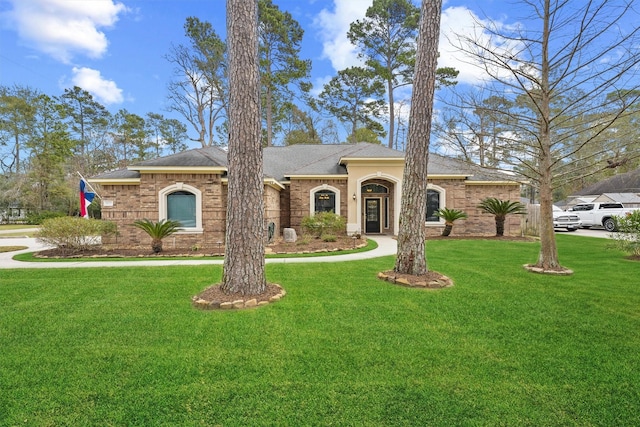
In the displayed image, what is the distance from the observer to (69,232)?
9.29 m

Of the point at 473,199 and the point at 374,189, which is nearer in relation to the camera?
the point at 473,199

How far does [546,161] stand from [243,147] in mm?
6785

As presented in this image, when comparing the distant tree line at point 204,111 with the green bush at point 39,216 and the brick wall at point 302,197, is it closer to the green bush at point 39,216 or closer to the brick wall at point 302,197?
the green bush at point 39,216

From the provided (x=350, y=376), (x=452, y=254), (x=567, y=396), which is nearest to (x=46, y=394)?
(x=350, y=376)

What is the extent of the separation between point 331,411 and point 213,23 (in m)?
26.2

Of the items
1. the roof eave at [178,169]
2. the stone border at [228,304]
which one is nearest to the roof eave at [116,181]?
the roof eave at [178,169]

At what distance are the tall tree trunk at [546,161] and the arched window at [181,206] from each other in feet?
35.3

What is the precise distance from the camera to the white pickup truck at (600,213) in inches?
680

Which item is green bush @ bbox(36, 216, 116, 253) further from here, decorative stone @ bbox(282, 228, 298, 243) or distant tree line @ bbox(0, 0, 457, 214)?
distant tree line @ bbox(0, 0, 457, 214)

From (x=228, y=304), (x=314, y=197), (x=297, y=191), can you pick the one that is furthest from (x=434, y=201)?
(x=228, y=304)

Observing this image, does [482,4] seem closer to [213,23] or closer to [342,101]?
[342,101]

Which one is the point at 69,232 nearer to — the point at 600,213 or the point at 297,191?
the point at 297,191

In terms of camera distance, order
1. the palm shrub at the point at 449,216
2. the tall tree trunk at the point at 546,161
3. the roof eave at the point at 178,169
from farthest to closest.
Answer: the palm shrub at the point at 449,216, the roof eave at the point at 178,169, the tall tree trunk at the point at 546,161

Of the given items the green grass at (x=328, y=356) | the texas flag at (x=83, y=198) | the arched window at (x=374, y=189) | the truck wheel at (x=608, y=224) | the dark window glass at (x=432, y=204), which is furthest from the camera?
the truck wheel at (x=608, y=224)
